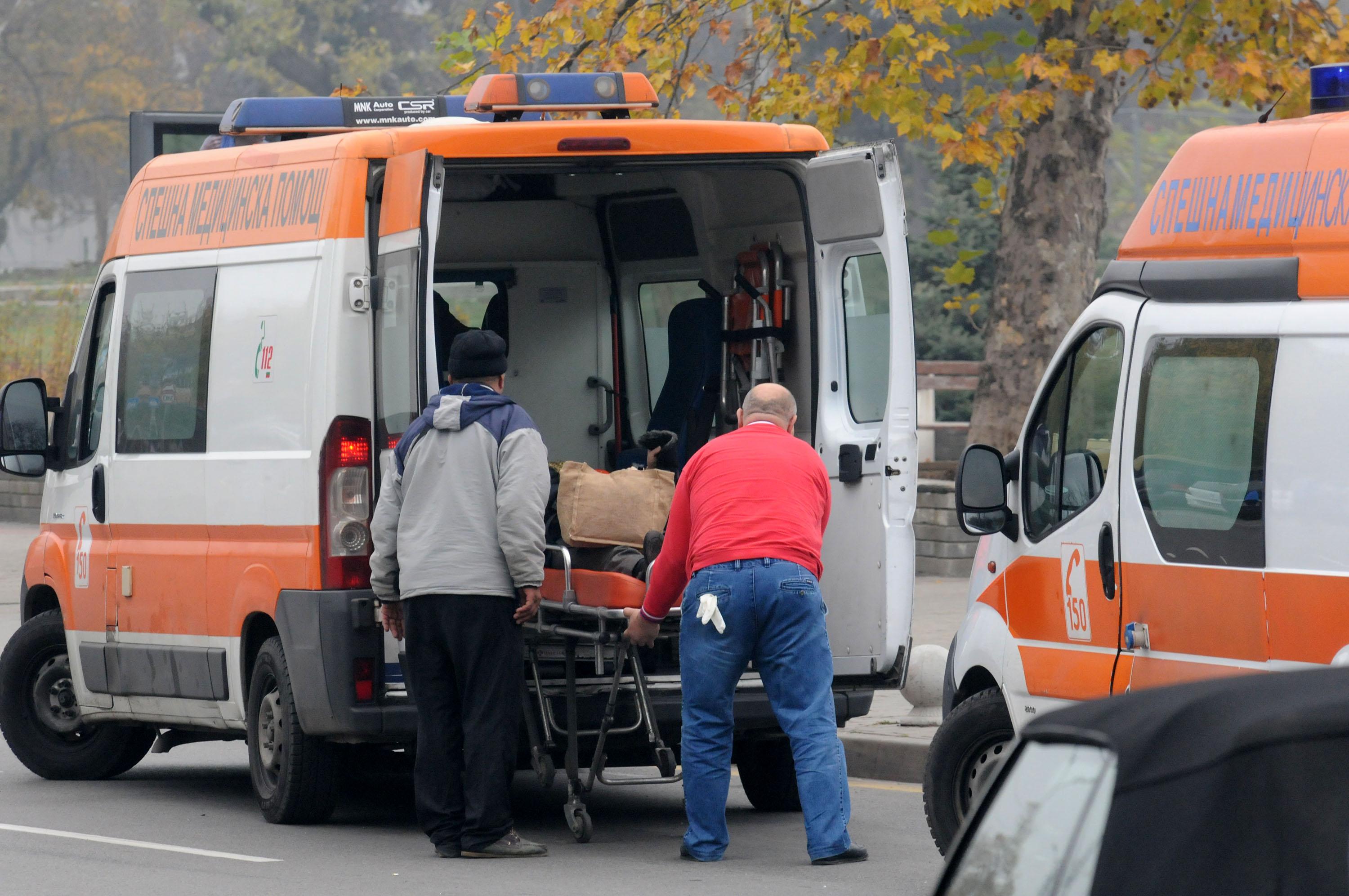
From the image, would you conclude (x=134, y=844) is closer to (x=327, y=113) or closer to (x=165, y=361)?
(x=165, y=361)

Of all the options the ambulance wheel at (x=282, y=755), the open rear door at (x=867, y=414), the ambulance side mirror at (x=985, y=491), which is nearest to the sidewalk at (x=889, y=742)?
the open rear door at (x=867, y=414)

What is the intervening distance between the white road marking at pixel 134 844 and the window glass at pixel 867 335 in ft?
8.85

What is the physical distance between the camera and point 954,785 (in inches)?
264

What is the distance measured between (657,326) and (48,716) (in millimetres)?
3353

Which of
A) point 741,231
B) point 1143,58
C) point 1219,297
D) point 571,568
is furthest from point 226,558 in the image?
point 1143,58

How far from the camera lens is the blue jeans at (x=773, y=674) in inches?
269

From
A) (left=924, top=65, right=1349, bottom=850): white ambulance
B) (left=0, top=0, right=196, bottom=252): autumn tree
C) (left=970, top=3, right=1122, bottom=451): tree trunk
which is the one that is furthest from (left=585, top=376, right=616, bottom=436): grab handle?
(left=0, top=0, right=196, bottom=252): autumn tree

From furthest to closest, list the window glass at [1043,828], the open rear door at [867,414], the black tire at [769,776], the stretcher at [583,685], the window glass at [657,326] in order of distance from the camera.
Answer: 1. the window glass at [657,326]
2. the black tire at [769,776]
3. the open rear door at [867,414]
4. the stretcher at [583,685]
5. the window glass at [1043,828]

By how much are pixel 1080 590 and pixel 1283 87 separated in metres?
9.34

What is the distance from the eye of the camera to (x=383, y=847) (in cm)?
746

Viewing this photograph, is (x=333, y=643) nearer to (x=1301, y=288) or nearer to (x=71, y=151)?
(x=1301, y=288)

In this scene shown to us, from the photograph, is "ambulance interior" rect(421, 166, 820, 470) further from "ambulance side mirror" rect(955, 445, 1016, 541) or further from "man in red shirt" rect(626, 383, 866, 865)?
"ambulance side mirror" rect(955, 445, 1016, 541)

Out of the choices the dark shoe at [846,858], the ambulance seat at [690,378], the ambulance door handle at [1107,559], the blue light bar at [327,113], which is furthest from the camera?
the ambulance seat at [690,378]

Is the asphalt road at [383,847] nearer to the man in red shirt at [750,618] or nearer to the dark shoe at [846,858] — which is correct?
the dark shoe at [846,858]
